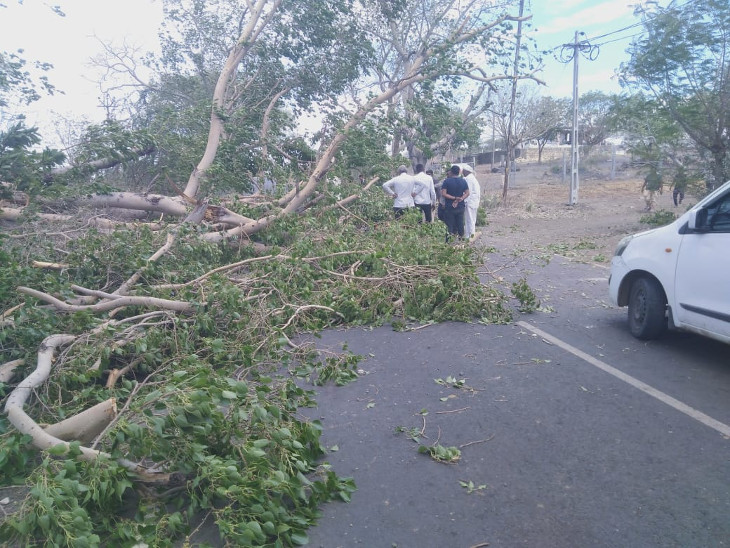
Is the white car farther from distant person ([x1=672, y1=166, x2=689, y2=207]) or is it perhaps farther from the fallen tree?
distant person ([x1=672, y1=166, x2=689, y2=207])

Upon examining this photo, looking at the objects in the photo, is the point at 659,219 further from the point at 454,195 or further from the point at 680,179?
the point at 454,195

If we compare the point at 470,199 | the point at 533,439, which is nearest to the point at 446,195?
the point at 470,199

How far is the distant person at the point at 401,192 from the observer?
39.8 feet

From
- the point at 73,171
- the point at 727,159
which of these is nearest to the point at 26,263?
the point at 73,171

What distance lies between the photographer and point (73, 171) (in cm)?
888

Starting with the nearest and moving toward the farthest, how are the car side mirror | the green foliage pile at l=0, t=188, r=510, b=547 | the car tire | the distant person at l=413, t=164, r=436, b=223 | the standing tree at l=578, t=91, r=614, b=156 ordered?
the green foliage pile at l=0, t=188, r=510, b=547 → the car side mirror → the car tire → the distant person at l=413, t=164, r=436, b=223 → the standing tree at l=578, t=91, r=614, b=156

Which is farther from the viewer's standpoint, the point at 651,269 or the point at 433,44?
the point at 433,44

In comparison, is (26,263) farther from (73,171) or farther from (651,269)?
(651,269)

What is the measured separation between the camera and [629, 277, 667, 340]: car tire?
6027 mm

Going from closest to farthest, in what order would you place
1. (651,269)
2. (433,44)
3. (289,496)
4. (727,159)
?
(289,496), (651,269), (727,159), (433,44)

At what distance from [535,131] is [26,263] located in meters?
27.9

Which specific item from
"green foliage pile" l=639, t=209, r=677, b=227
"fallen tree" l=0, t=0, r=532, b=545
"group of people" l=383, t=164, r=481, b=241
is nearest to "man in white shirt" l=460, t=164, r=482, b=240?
"group of people" l=383, t=164, r=481, b=241

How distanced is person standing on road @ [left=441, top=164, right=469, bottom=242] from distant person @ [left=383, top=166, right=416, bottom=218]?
0.68 metres

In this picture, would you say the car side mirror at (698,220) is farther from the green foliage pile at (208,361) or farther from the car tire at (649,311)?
the green foliage pile at (208,361)
